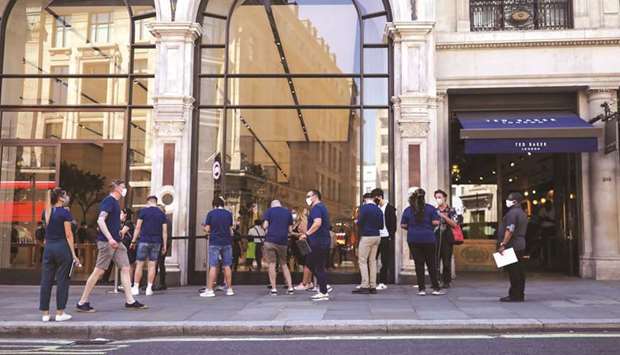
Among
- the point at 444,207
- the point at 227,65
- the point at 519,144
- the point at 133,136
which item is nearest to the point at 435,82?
the point at 519,144

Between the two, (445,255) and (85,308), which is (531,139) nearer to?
(445,255)

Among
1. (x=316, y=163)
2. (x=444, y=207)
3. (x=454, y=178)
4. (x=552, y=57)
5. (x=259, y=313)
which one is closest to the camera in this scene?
(x=259, y=313)

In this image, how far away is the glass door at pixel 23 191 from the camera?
14.2 meters

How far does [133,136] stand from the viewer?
45.6 feet

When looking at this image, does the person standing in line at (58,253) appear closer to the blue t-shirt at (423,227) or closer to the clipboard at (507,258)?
the blue t-shirt at (423,227)

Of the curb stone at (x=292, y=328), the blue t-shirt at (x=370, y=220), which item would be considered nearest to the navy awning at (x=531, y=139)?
the blue t-shirt at (x=370, y=220)

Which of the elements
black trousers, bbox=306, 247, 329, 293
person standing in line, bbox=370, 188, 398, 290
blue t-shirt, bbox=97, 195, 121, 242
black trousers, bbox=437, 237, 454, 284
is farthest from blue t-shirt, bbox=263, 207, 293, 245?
black trousers, bbox=437, 237, 454, 284

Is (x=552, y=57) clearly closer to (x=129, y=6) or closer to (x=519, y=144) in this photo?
(x=519, y=144)

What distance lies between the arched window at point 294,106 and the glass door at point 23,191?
3829 millimetres

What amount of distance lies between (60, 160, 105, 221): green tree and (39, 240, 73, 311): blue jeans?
242 inches

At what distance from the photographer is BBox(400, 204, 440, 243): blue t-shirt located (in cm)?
1044

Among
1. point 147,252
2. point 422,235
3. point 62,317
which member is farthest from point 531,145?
point 62,317

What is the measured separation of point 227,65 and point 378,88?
3.62m

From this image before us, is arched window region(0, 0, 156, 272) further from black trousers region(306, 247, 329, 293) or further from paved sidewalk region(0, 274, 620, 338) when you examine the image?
black trousers region(306, 247, 329, 293)
